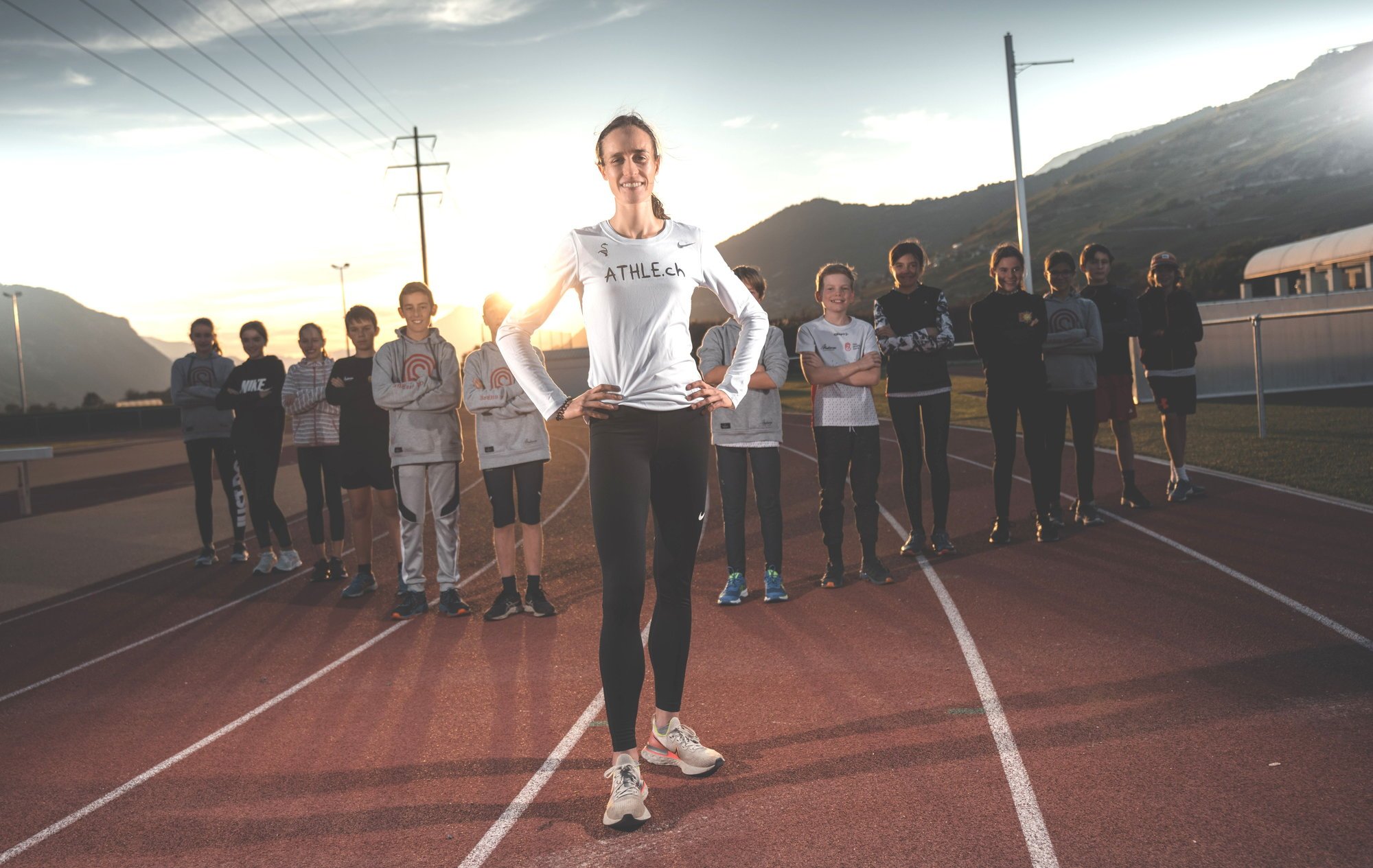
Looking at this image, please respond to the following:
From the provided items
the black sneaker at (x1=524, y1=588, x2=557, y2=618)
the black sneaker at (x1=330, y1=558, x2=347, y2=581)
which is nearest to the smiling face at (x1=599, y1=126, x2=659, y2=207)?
the black sneaker at (x1=524, y1=588, x2=557, y2=618)

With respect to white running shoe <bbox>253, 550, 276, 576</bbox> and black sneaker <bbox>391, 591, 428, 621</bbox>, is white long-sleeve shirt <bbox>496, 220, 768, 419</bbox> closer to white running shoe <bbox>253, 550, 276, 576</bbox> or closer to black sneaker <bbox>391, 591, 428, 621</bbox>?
black sneaker <bbox>391, 591, 428, 621</bbox>

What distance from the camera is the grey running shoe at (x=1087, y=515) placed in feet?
26.5

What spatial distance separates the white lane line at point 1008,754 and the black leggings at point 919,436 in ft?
4.22

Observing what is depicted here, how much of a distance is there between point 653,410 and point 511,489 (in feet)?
11.1

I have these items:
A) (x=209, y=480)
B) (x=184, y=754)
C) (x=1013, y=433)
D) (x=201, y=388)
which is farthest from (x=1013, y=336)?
(x=209, y=480)

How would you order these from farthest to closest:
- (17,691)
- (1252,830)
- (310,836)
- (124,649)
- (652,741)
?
(124,649), (17,691), (652,741), (310,836), (1252,830)

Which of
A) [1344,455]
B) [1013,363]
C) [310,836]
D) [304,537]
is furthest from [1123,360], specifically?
[304,537]

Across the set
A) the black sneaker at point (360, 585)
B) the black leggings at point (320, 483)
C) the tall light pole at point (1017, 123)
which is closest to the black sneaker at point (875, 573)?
the black sneaker at point (360, 585)

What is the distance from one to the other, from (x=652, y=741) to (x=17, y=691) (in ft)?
13.1

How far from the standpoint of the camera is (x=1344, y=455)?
34.8 feet

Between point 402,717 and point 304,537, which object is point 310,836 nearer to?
point 402,717

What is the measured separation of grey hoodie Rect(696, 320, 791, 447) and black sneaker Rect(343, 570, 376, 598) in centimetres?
294

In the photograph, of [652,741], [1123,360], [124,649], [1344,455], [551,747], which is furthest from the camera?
[1344,455]

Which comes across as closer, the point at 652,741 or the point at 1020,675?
the point at 652,741
